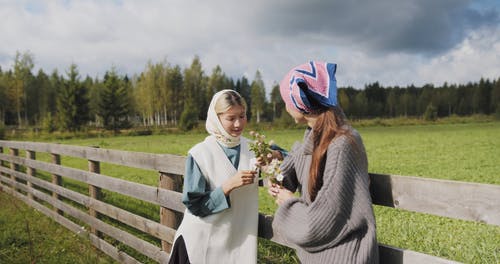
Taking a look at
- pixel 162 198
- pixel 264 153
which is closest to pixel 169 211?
pixel 162 198

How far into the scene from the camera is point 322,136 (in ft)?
6.28

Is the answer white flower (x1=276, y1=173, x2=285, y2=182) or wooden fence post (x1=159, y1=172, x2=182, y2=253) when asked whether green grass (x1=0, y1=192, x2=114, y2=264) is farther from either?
white flower (x1=276, y1=173, x2=285, y2=182)

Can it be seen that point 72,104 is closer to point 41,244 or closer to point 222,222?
point 41,244

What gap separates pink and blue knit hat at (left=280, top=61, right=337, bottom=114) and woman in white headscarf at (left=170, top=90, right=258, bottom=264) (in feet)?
2.47

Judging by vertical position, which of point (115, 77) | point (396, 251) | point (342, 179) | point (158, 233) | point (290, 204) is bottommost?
point (158, 233)

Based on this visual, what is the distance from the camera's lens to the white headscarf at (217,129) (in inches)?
107

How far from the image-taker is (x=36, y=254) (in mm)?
5555

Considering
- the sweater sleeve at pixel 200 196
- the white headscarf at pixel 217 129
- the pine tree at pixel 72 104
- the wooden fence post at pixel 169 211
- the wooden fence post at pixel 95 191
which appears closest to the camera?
the sweater sleeve at pixel 200 196

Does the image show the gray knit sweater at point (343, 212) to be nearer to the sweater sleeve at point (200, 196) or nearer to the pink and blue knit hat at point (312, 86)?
the pink and blue knit hat at point (312, 86)

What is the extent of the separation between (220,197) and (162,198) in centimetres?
156

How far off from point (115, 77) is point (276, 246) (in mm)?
62298

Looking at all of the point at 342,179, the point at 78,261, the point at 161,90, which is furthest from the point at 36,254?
the point at 161,90

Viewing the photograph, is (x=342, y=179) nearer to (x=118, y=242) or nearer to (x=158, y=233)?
(x=158, y=233)

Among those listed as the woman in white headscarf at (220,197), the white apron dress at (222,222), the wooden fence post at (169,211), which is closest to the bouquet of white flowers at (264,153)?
the woman in white headscarf at (220,197)
